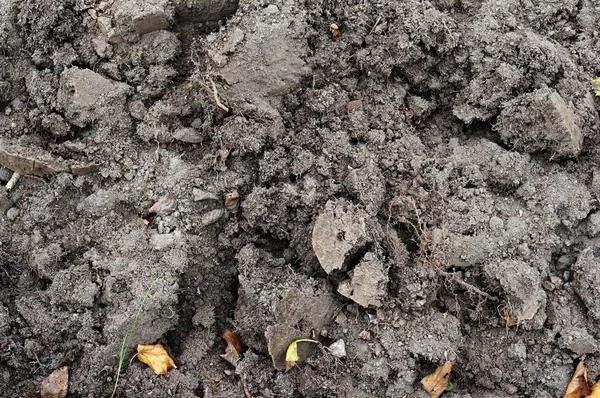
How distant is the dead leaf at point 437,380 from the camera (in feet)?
8.55

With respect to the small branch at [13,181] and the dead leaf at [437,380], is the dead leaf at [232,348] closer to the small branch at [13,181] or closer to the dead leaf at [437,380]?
the dead leaf at [437,380]

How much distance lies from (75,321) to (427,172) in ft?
5.79

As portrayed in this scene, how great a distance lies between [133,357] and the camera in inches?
104

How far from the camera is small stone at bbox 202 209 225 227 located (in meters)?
2.77

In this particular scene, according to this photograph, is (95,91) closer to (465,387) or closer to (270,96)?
(270,96)

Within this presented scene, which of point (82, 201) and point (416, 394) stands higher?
point (82, 201)

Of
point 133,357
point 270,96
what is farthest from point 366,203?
point 133,357

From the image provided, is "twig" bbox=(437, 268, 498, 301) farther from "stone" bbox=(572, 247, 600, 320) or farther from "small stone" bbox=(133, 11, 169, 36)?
"small stone" bbox=(133, 11, 169, 36)

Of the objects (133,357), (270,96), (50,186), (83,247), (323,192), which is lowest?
(133,357)

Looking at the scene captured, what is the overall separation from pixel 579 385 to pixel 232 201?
5.78 feet

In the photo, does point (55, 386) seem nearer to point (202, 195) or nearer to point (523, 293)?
point (202, 195)

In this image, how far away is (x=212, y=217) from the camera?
2.77 metres

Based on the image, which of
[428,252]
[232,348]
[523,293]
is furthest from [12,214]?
[523,293]

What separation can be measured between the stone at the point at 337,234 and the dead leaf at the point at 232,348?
21.9 inches
